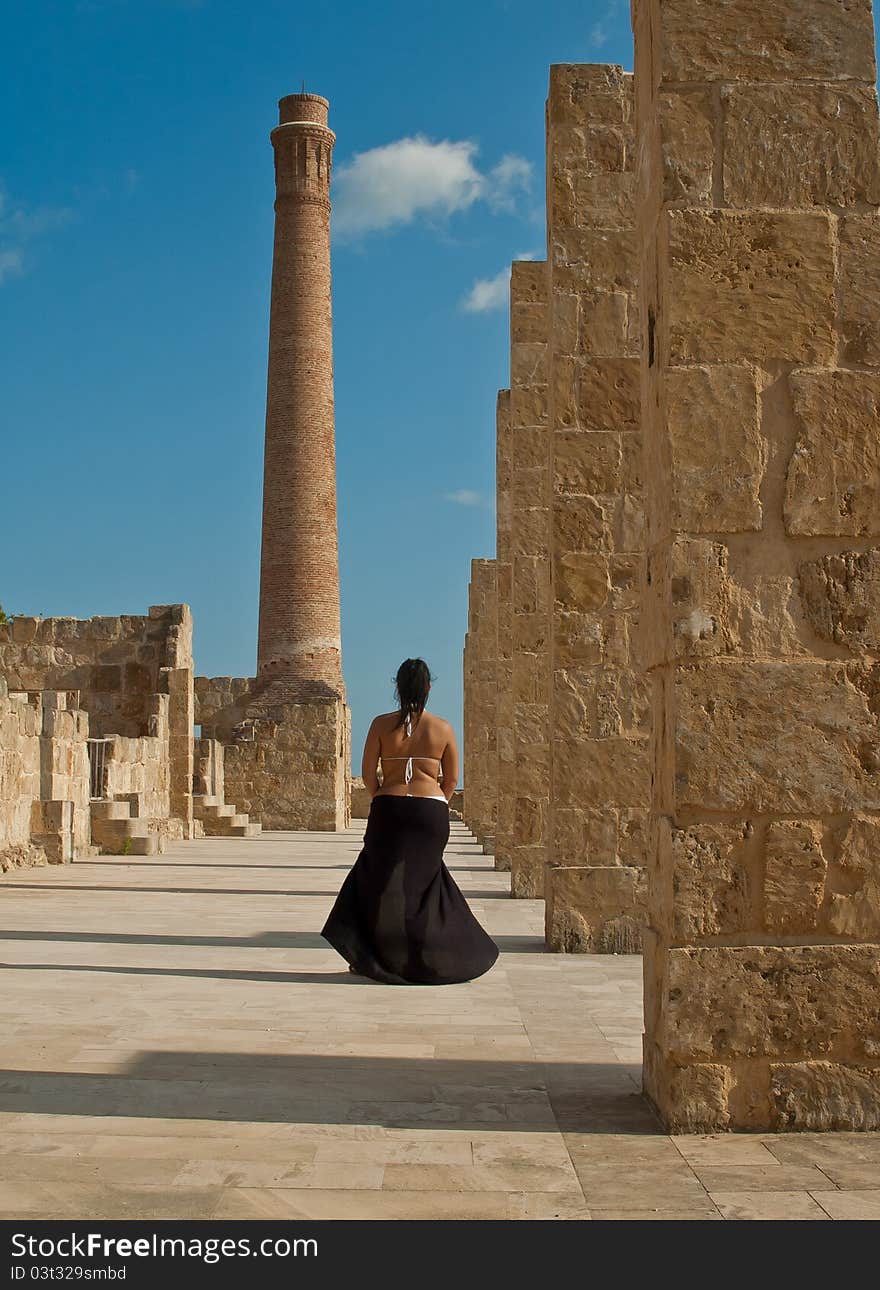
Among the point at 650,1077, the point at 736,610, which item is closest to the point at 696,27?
the point at 736,610

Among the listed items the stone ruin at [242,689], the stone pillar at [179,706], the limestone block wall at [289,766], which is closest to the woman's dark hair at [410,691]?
the stone ruin at [242,689]

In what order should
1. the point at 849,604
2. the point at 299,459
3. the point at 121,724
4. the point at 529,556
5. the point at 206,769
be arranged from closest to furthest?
the point at 849,604, the point at 529,556, the point at 121,724, the point at 206,769, the point at 299,459

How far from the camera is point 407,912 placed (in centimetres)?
675

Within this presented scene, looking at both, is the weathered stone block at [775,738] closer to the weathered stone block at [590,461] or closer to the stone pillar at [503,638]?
the weathered stone block at [590,461]

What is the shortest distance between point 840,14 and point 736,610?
179 centimetres

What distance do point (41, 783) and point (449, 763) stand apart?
363 inches

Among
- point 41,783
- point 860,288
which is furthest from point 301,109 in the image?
point 860,288

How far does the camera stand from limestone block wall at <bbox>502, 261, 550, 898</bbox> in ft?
37.3

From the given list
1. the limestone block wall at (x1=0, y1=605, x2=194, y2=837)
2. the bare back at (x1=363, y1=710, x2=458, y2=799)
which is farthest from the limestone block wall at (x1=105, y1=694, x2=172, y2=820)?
the bare back at (x1=363, y1=710, x2=458, y2=799)

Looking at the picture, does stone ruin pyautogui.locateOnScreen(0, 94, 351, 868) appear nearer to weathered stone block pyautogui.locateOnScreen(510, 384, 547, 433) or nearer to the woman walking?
weathered stone block pyautogui.locateOnScreen(510, 384, 547, 433)

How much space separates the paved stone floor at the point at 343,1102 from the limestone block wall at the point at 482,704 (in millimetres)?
13393

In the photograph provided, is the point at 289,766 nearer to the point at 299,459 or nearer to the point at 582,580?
the point at 299,459

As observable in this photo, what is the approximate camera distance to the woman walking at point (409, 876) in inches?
266

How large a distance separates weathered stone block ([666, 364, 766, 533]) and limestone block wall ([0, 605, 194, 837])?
1970 centimetres
